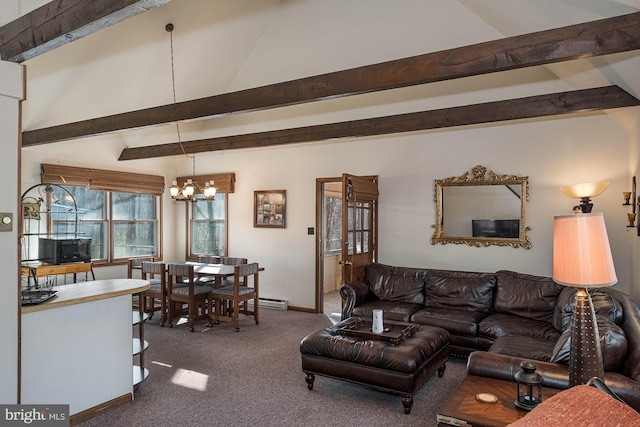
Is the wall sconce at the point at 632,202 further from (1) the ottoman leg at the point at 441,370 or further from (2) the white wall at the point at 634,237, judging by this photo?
(1) the ottoman leg at the point at 441,370

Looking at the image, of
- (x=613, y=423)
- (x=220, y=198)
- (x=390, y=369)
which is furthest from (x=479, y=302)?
(x=220, y=198)

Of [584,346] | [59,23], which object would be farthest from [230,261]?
[584,346]

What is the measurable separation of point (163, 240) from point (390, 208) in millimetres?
4505

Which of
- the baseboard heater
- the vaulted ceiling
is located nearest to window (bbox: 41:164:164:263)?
the vaulted ceiling

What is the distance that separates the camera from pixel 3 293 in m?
2.55

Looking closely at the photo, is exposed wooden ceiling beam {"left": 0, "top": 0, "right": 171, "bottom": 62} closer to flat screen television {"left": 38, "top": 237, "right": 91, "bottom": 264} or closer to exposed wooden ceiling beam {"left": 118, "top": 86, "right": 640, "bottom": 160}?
exposed wooden ceiling beam {"left": 118, "top": 86, "right": 640, "bottom": 160}

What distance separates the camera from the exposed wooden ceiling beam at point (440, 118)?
3.73m

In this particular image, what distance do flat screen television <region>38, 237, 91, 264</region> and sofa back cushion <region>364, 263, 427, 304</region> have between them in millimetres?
3956

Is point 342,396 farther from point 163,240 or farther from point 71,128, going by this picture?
point 163,240

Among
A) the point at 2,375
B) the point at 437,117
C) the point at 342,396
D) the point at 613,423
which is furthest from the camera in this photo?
the point at 437,117

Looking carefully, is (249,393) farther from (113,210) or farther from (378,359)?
(113,210)

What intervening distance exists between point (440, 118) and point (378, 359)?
2.77 meters

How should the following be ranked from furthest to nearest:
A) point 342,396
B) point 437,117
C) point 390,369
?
point 437,117 → point 342,396 → point 390,369

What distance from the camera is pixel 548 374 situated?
2.38 m
